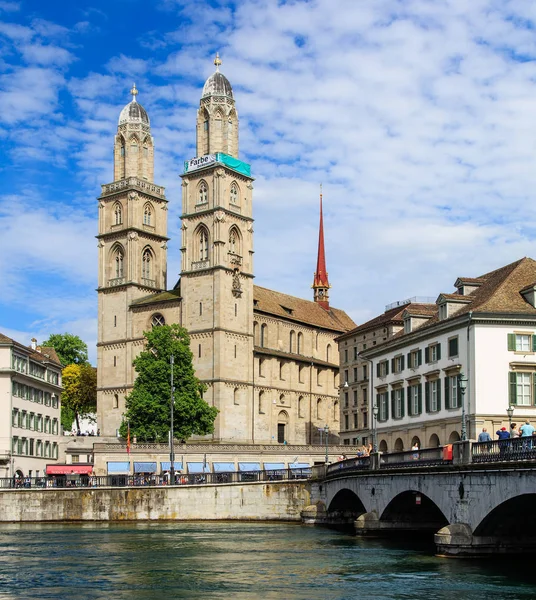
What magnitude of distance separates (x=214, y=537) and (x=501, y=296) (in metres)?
21.6

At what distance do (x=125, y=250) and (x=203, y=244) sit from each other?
8923mm

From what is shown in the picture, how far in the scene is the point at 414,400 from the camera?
222 feet

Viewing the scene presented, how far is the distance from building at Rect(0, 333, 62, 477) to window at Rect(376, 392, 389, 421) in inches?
1103

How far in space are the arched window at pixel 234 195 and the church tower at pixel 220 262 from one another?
10cm

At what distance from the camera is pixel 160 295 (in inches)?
4309

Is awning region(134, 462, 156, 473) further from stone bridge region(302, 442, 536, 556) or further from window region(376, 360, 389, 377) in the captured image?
stone bridge region(302, 442, 536, 556)

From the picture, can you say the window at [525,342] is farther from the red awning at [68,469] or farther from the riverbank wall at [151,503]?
the red awning at [68,469]

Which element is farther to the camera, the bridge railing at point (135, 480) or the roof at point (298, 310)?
the roof at point (298, 310)

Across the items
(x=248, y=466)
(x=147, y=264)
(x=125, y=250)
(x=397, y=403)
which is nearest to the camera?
(x=397, y=403)

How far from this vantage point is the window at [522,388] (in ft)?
194

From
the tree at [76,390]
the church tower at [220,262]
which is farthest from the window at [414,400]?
the tree at [76,390]

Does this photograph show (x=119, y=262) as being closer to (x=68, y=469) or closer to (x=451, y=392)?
(x=68, y=469)

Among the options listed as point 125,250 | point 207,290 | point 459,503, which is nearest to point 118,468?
point 207,290

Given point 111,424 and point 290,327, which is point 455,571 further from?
point 290,327
